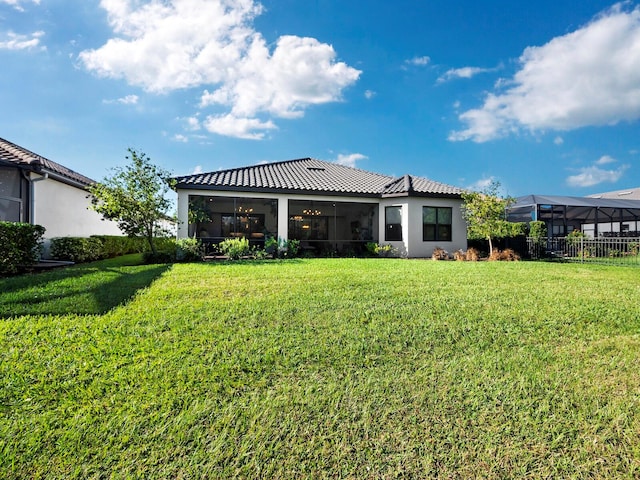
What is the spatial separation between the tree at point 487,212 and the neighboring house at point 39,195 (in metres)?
15.0

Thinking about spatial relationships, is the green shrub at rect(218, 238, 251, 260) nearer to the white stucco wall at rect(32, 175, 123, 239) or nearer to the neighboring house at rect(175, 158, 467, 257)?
the neighboring house at rect(175, 158, 467, 257)

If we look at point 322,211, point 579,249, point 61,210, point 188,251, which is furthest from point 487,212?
point 61,210

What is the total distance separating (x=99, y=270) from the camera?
798 cm

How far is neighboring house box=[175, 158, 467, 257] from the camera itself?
521 inches

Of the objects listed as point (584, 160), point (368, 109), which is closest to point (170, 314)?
point (368, 109)

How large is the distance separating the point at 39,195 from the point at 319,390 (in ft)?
44.1

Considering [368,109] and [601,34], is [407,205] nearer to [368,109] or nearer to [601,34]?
[368,109]

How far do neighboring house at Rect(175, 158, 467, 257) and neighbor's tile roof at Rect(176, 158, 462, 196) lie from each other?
0.04m

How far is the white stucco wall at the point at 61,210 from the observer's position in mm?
11273

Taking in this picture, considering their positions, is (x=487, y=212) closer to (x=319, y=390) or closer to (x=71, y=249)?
(x=319, y=390)

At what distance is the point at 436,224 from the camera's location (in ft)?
47.7

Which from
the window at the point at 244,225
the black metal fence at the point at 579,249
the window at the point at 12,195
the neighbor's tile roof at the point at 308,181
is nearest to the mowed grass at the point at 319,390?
the window at the point at 12,195

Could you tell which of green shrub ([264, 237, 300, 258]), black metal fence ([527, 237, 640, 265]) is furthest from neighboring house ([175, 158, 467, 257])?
black metal fence ([527, 237, 640, 265])

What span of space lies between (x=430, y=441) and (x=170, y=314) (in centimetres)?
366
